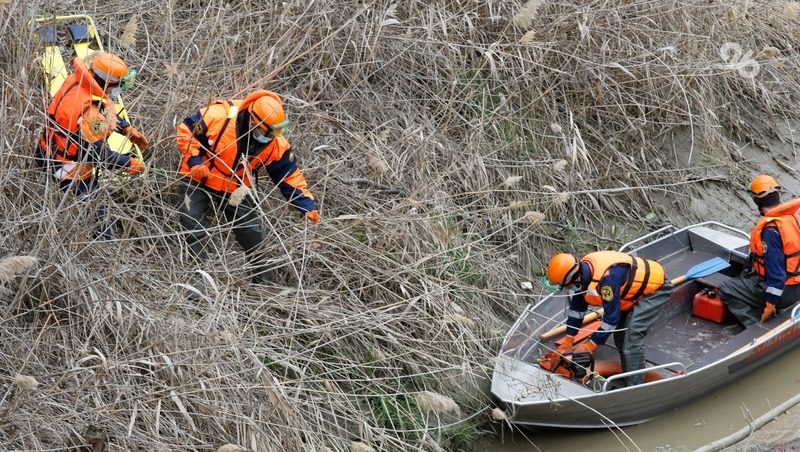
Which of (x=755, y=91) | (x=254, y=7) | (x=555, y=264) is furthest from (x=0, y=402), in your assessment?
(x=755, y=91)

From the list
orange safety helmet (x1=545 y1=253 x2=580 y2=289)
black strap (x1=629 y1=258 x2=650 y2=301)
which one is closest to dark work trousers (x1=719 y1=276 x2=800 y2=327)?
black strap (x1=629 y1=258 x2=650 y2=301)

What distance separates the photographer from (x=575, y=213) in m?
8.91

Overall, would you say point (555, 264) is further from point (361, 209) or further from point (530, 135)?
point (530, 135)

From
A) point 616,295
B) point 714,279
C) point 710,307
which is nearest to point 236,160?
point 616,295

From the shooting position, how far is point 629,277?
7.23 metres

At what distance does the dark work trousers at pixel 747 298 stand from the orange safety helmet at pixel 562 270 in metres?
1.62

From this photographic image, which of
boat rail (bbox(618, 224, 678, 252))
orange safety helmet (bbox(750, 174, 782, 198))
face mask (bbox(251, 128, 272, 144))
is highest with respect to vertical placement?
face mask (bbox(251, 128, 272, 144))

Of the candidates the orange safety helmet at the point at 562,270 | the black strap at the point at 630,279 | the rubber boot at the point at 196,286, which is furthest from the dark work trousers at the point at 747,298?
the rubber boot at the point at 196,286

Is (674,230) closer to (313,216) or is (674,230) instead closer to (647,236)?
(647,236)

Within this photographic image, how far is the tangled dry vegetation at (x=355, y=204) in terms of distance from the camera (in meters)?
5.38

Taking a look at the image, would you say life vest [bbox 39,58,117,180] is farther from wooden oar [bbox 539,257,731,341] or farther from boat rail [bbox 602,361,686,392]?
wooden oar [bbox 539,257,731,341]

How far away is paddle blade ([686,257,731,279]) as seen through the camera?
8195mm

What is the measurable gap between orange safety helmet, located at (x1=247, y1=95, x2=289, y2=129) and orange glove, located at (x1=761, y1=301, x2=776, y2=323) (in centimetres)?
398

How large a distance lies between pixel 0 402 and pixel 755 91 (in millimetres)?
7868
